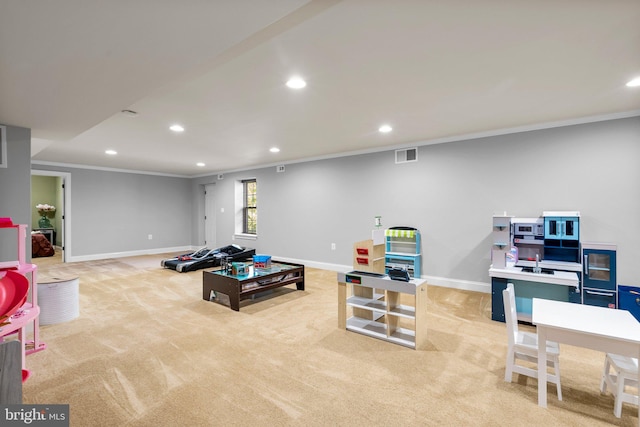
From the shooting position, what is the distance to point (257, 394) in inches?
83.8

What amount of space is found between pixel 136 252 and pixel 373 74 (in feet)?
28.0

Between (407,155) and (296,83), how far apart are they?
3.16 metres

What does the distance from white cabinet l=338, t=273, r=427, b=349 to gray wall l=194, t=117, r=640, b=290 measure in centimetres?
209

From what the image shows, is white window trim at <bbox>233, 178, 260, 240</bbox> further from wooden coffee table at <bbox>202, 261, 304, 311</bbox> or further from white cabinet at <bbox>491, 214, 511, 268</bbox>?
white cabinet at <bbox>491, 214, 511, 268</bbox>

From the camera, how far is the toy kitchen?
332 cm

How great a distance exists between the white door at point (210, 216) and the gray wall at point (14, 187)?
591 centimetres

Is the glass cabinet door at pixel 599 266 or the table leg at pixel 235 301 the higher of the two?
the glass cabinet door at pixel 599 266

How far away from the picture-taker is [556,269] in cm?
355

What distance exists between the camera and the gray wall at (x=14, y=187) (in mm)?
3137

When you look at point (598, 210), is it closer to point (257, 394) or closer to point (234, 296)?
point (257, 394)

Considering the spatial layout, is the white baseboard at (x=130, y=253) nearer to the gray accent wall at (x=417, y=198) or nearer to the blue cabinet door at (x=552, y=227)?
the gray accent wall at (x=417, y=198)

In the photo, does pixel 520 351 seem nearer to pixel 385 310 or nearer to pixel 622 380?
pixel 622 380

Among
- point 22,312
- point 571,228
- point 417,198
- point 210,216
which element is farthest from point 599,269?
point 210,216

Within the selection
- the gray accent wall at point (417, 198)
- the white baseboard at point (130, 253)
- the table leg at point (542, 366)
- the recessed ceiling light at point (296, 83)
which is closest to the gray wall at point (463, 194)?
the gray accent wall at point (417, 198)
